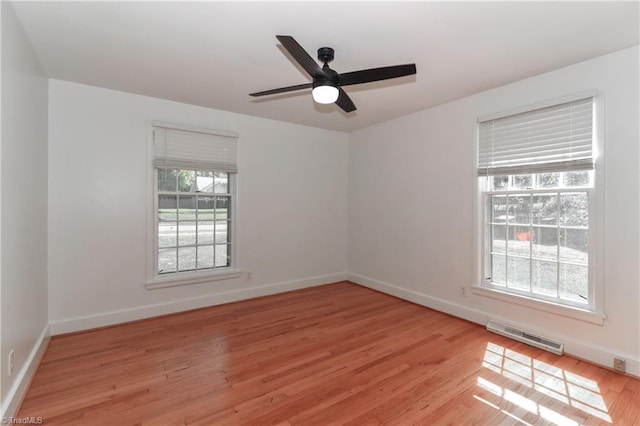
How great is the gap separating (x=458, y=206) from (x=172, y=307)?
367 centimetres

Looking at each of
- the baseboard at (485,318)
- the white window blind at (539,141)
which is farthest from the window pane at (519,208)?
the baseboard at (485,318)

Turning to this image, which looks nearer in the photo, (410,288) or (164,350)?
(164,350)

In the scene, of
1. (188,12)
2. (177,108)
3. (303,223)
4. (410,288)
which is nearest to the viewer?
(188,12)

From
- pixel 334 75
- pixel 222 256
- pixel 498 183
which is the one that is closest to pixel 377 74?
pixel 334 75

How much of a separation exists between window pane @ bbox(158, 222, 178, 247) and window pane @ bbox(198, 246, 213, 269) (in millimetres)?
349

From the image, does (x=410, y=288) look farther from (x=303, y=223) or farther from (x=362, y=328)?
(x=303, y=223)

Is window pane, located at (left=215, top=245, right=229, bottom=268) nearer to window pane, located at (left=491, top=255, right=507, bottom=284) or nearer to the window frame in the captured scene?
window pane, located at (left=491, top=255, right=507, bottom=284)

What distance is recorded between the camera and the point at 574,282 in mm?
2773

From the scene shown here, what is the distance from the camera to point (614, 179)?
2475mm

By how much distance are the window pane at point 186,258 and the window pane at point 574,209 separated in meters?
4.11

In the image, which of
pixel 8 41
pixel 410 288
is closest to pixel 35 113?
pixel 8 41

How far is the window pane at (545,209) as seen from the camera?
2881 mm

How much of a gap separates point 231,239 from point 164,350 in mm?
1716

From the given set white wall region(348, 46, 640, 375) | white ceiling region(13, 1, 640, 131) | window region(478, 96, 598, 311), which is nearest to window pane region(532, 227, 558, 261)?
window region(478, 96, 598, 311)
